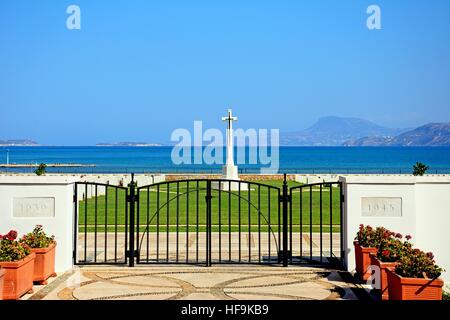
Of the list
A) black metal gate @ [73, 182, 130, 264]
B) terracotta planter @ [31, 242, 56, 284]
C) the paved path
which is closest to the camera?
the paved path

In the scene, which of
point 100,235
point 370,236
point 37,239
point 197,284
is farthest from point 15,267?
point 100,235

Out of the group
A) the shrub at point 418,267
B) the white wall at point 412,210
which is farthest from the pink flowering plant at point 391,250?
the white wall at point 412,210

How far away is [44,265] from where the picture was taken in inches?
388

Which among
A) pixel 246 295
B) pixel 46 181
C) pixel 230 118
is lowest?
pixel 246 295

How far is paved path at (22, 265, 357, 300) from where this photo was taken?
29.2 feet

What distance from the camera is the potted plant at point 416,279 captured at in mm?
7484

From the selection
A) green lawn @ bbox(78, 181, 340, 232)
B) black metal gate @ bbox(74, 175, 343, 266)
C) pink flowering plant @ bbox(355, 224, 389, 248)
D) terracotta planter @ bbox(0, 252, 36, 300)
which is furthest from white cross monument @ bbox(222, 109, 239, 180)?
terracotta planter @ bbox(0, 252, 36, 300)

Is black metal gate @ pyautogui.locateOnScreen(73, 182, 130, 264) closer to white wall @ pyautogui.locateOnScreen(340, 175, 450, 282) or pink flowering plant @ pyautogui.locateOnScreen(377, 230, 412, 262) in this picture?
white wall @ pyautogui.locateOnScreen(340, 175, 450, 282)

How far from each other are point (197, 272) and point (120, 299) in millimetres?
2316

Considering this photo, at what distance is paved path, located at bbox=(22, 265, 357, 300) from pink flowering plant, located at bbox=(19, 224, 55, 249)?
0.64 meters

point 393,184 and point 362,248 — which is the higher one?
point 393,184

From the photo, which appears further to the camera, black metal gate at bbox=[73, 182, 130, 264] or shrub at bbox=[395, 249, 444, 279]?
black metal gate at bbox=[73, 182, 130, 264]
